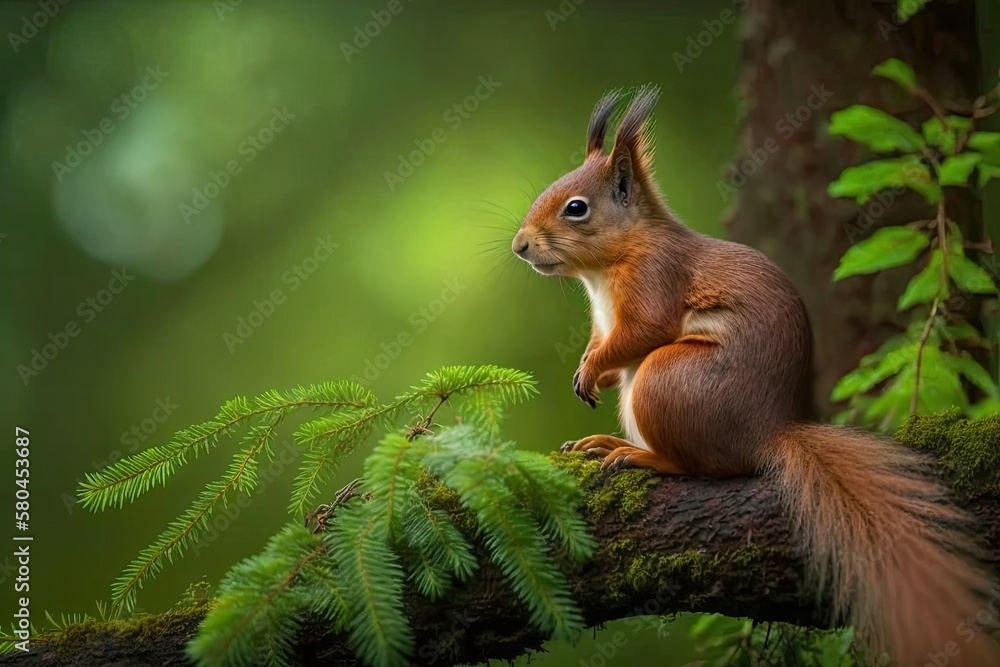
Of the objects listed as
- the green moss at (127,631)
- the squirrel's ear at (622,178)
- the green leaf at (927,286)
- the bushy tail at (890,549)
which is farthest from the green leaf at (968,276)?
the green moss at (127,631)

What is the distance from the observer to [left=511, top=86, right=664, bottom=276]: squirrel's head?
6.30 feet

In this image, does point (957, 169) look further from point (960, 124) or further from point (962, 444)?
point (962, 444)

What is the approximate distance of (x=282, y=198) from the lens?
4.01 m

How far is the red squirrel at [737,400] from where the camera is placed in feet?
4.49

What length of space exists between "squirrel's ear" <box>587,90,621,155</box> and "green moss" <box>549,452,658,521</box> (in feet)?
2.57

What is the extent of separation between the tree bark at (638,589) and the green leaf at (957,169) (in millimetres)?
767

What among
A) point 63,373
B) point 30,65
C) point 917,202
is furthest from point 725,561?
point 30,65

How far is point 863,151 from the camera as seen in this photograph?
257cm

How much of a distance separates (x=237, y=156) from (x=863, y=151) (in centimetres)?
274

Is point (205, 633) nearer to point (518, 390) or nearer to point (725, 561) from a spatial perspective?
point (518, 390)

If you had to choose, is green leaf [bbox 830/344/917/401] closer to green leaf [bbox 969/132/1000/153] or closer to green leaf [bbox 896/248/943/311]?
green leaf [bbox 896/248/943/311]

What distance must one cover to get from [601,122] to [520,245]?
1.24 ft

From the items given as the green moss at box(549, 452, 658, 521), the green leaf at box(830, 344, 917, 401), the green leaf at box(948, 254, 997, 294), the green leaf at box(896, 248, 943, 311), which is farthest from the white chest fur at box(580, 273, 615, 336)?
the green leaf at box(948, 254, 997, 294)

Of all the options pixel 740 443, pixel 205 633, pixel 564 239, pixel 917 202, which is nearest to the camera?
pixel 205 633
